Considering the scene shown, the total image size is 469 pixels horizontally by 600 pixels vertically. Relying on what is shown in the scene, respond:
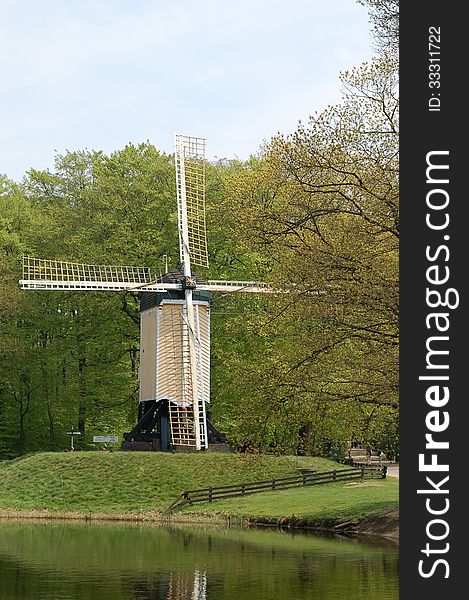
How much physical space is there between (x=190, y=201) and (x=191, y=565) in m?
25.3

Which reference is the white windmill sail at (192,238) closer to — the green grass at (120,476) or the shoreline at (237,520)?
the green grass at (120,476)

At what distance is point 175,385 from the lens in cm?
4491

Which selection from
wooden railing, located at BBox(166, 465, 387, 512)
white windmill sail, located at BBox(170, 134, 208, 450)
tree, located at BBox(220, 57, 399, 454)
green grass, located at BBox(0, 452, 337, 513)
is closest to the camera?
tree, located at BBox(220, 57, 399, 454)

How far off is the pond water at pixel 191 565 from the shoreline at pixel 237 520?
1332 millimetres

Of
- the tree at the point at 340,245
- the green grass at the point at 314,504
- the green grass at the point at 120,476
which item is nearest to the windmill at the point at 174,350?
the green grass at the point at 120,476

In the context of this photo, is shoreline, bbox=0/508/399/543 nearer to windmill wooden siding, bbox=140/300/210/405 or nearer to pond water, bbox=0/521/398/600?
pond water, bbox=0/521/398/600

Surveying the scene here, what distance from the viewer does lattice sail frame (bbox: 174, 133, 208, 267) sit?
154ft

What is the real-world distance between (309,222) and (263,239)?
1.68 metres

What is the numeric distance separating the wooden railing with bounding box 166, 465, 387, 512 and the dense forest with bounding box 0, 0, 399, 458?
1.76 metres

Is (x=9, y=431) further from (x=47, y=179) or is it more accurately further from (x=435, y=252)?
(x=435, y=252)

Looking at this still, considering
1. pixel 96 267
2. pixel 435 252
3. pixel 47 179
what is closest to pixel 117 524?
pixel 96 267

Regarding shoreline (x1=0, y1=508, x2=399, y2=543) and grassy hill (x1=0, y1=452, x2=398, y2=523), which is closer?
shoreline (x1=0, y1=508, x2=399, y2=543)

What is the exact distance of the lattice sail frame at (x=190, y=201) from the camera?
46844 millimetres

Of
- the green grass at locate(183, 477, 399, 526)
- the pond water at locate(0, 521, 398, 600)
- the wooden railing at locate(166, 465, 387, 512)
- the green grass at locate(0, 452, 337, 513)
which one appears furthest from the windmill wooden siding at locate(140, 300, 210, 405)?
the pond water at locate(0, 521, 398, 600)
